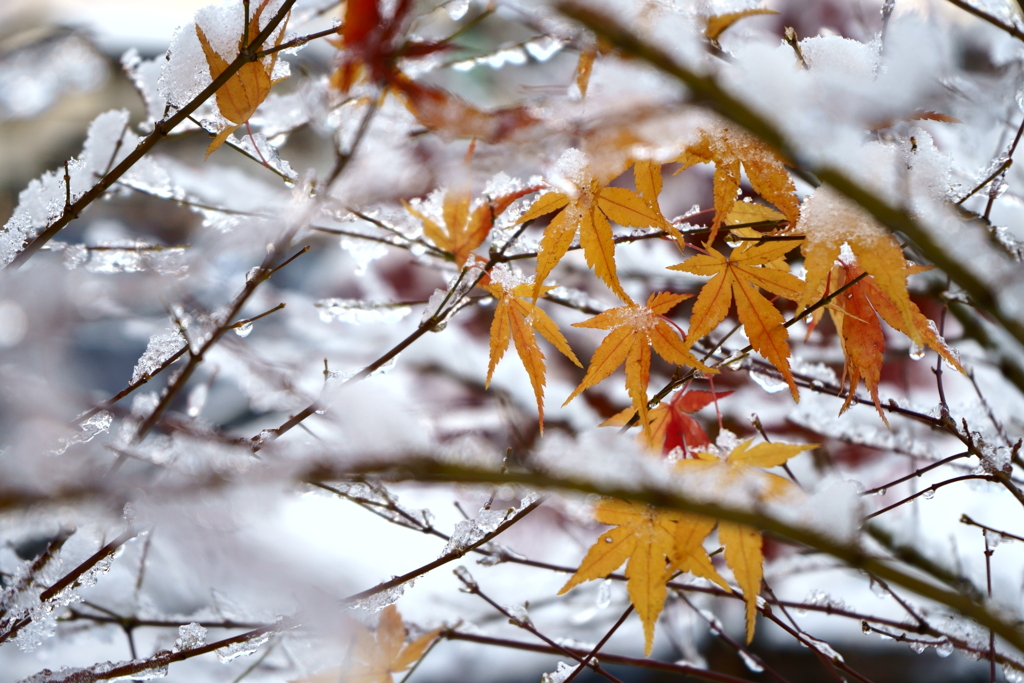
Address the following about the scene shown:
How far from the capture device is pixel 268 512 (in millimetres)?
232

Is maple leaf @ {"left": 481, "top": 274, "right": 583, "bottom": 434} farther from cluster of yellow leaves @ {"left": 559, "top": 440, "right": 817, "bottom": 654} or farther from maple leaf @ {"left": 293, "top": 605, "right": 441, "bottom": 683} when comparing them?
maple leaf @ {"left": 293, "top": 605, "right": 441, "bottom": 683}

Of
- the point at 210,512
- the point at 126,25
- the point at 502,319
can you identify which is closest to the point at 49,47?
the point at 126,25

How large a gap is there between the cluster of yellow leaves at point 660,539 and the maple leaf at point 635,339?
8 cm

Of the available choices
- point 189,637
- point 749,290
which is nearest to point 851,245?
point 749,290

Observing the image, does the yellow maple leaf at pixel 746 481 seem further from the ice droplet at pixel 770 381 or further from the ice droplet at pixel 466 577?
the ice droplet at pixel 466 577

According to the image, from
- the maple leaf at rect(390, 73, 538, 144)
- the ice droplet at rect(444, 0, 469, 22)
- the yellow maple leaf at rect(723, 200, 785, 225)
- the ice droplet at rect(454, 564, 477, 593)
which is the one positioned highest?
the ice droplet at rect(444, 0, 469, 22)

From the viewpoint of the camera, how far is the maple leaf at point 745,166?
417 millimetres

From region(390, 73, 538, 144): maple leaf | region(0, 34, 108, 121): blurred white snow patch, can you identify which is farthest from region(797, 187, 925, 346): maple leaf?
region(0, 34, 108, 121): blurred white snow patch

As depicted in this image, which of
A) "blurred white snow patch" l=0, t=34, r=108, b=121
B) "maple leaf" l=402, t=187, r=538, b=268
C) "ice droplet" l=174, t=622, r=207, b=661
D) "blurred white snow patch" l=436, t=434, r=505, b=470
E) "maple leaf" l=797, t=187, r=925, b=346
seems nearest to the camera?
"blurred white snow patch" l=436, t=434, r=505, b=470

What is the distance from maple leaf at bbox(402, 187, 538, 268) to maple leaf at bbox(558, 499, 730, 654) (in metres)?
0.27

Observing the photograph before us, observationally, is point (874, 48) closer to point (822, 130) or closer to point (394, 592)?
point (822, 130)

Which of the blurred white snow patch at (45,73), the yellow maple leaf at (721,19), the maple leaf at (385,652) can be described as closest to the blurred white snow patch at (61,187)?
A: the maple leaf at (385,652)

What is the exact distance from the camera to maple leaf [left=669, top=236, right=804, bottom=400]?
458 mm

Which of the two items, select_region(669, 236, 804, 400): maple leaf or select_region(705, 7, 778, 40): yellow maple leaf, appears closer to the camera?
select_region(669, 236, 804, 400): maple leaf
